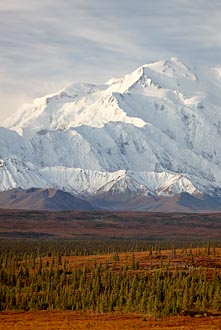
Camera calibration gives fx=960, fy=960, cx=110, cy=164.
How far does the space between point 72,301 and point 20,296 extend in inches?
306

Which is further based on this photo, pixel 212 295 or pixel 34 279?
pixel 34 279

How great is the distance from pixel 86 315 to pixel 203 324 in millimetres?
14184

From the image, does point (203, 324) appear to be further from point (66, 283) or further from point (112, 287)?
point (66, 283)

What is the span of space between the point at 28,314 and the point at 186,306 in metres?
16.1

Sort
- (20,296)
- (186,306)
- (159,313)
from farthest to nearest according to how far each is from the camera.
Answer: (20,296)
(186,306)
(159,313)

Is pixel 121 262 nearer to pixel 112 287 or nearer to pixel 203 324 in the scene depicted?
pixel 112 287

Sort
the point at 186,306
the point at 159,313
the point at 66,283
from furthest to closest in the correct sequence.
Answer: the point at 66,283 → the point at 186,306 → the point at 159,313

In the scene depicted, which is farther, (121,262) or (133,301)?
(121,262)

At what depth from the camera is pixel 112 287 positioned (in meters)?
107

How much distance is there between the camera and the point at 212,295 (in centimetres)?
10144

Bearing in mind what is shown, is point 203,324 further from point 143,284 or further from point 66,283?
point 66,283

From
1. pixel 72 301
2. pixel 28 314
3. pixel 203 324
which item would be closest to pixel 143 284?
pixel 72 301

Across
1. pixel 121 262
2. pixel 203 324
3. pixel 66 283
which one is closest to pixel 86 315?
pixel 203 324

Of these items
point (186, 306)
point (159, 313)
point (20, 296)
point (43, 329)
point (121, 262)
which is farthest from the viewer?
point (121, 262)
